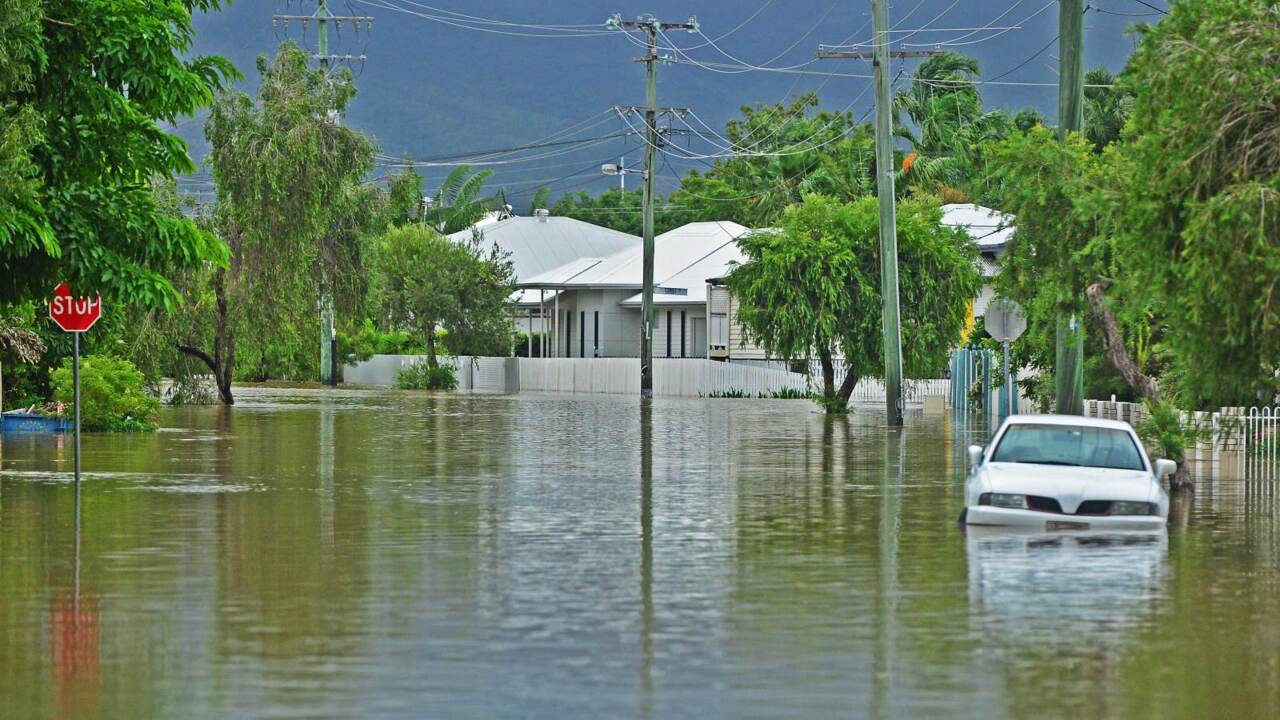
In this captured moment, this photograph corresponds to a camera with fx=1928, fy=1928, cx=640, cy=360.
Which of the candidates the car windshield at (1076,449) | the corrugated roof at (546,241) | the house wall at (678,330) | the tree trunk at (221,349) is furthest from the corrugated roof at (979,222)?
the car windshield at (1076,449)

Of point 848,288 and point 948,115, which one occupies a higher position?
point 948,115

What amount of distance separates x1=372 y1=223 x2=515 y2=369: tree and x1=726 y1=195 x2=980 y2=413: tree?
2839 cm

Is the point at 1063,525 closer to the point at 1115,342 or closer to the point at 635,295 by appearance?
the point at 1115,342

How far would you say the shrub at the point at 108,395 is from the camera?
3916 centimetres

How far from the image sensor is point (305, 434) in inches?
1612

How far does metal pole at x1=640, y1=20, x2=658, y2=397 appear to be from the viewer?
7250 cm

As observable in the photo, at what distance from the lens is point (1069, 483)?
63.9 feet

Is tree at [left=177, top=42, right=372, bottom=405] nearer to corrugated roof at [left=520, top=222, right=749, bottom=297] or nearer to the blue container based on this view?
the blue container

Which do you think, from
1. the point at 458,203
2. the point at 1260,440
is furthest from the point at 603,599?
the point at 458,203

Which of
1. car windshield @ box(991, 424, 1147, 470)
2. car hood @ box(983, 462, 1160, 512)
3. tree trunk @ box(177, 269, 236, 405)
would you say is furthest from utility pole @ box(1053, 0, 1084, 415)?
tree trunk @ box(177, 269, 236, 405)

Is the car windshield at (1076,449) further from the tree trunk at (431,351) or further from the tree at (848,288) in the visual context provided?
the tree trunk at (431,351)

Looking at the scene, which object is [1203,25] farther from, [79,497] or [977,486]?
[79,497]

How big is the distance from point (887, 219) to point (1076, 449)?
80.7 feet

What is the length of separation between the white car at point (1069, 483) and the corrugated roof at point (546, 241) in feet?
263
